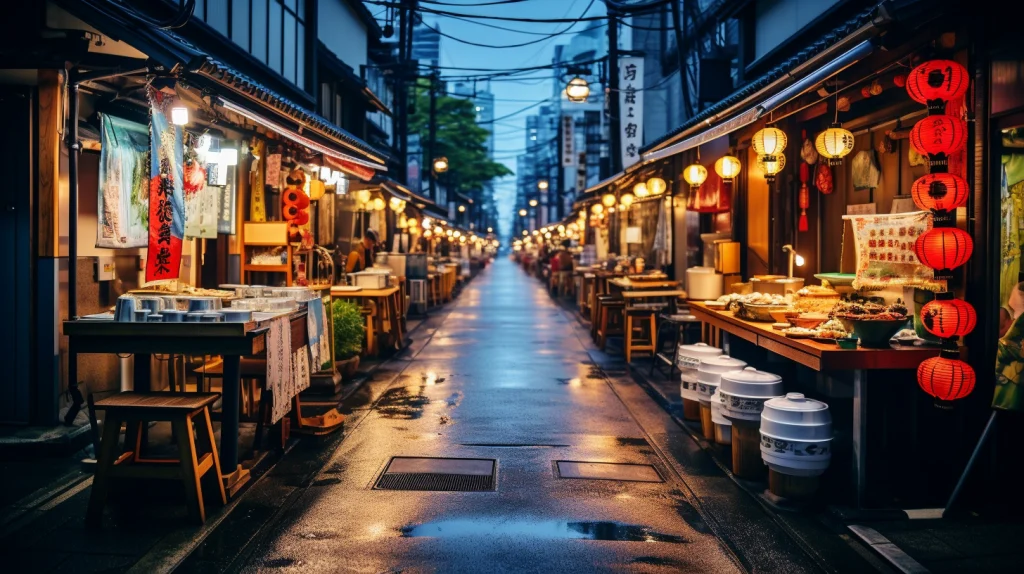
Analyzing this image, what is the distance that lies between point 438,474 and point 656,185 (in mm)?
13257

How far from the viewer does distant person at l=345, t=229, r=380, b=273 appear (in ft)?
66.0

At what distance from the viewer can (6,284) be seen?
905 cm

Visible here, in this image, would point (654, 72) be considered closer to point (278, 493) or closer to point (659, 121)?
point (659, 121)

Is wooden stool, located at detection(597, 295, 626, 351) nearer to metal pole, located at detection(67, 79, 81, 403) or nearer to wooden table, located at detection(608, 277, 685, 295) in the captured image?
wooden table, located at detection(608, 277, 685, 295)

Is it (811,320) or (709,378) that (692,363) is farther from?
(811,320)

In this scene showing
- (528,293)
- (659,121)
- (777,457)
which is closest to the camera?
(777,457)

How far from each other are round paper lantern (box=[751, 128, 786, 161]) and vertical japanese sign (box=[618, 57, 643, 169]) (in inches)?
620

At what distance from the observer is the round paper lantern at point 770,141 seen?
10758mm

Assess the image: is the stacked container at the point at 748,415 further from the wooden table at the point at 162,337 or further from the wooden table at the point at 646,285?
the wooden table at the point at 646,285

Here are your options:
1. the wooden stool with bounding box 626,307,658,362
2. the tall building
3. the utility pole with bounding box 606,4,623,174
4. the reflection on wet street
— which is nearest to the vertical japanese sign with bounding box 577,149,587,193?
the tall building

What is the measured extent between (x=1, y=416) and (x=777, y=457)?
8958mm

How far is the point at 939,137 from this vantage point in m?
6.68

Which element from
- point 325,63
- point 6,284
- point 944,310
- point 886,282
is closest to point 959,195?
point 944,310

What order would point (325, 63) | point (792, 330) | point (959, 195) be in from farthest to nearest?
point (325, 63) < point (792, 330) < point (959, 195)
